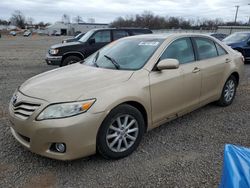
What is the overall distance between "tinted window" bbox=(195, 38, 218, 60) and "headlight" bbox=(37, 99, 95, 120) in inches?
100.0

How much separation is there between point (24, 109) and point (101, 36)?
24.9 ft

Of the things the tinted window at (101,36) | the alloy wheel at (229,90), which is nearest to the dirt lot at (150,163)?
the alloy wheel at (229,90)

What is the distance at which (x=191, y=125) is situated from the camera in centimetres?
435

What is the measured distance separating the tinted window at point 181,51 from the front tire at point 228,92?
1.32 m

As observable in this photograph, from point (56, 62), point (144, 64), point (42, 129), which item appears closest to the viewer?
point (42, 129)

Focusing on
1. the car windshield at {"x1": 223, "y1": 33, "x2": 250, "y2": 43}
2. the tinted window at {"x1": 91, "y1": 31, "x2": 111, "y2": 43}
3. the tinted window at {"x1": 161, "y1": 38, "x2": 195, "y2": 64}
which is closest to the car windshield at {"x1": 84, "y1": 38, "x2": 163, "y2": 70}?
the tinted window at {"x1": 161, "y1": 38, "x2": 195, "y2": 64}

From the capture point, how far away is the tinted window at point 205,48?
14.6 ft

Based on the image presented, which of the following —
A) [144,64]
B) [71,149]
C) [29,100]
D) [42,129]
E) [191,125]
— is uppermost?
[144,64]

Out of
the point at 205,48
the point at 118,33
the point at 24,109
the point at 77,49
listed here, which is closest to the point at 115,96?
the point at 24,109

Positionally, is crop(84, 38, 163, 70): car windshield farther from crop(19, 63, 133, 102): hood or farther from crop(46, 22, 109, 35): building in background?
crop(46, 22, 109, 35): building in background

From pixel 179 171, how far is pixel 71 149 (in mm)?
1294

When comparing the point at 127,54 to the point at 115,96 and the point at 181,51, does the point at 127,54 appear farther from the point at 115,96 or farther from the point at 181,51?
the point at 115,96

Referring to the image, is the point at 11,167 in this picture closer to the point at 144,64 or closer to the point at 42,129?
the point at 42,129

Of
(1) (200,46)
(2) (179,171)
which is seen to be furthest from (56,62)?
(2) (179,171)
